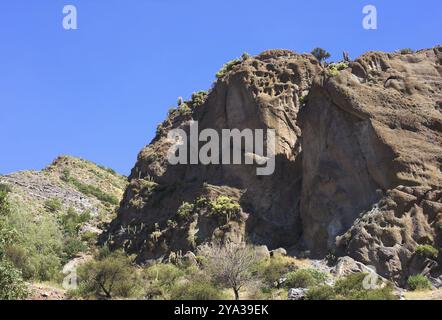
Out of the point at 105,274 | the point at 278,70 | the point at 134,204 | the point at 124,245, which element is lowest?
the point at 105,274

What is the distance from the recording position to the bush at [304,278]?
3041 cm

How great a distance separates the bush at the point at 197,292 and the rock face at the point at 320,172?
9111 millimetres

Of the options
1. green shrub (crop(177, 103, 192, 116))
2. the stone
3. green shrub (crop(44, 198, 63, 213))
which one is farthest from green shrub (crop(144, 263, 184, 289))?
green shrub (crop(44, 198, 63, 213))

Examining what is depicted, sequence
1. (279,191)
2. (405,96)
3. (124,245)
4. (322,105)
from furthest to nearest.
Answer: (124,245), (279,191), (322,105), (405,96)

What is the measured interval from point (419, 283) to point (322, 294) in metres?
6.72

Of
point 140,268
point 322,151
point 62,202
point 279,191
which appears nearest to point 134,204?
point 140,268

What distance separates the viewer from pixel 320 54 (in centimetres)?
5234

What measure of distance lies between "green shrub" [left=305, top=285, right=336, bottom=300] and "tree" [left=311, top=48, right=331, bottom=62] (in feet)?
93.5

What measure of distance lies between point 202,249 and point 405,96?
573 inches

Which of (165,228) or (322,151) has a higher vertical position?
(322,151)

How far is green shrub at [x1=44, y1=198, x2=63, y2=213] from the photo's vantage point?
6460 centimetres

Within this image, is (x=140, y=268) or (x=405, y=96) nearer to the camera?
(x=405, y=96)

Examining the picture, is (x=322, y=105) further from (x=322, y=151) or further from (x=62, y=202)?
(x=62, y=202)
